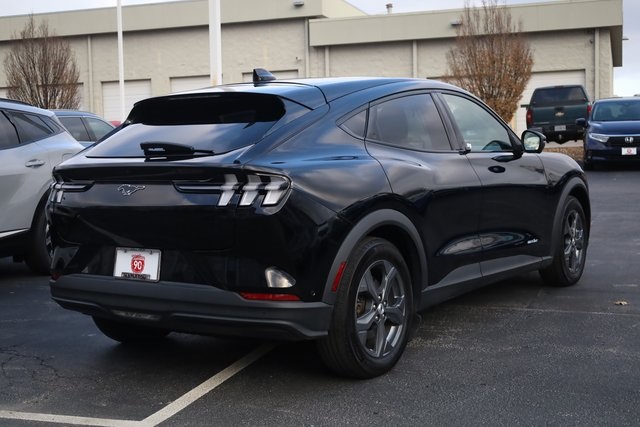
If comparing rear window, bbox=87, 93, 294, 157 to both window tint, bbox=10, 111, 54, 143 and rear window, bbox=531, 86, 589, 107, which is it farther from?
rear window, bbox=531, 86, 589, 107

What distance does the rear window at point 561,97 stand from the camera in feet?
79.9

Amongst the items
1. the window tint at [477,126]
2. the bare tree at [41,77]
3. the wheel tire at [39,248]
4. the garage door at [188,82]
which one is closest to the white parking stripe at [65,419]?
the window tint at [477,126]

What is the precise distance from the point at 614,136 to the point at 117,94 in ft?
87.8

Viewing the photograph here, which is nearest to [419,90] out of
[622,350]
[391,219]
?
[391,219]

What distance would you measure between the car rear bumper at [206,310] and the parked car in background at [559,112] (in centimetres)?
2066

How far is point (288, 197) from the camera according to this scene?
3.94 m

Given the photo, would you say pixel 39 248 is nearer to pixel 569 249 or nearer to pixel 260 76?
pixel 260 76

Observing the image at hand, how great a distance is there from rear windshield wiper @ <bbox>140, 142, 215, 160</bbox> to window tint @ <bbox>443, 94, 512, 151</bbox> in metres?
2.09

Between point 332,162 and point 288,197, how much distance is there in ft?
1.41

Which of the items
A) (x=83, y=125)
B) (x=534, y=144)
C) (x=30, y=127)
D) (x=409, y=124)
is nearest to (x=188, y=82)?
(x=83, y=125)

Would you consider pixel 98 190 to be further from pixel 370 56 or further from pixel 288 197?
pixel 370 56

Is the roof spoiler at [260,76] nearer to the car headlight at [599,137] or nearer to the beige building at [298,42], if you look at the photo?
the car headlight at [599,137]

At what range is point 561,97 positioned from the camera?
2452cm

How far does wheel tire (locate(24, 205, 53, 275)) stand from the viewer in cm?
751
